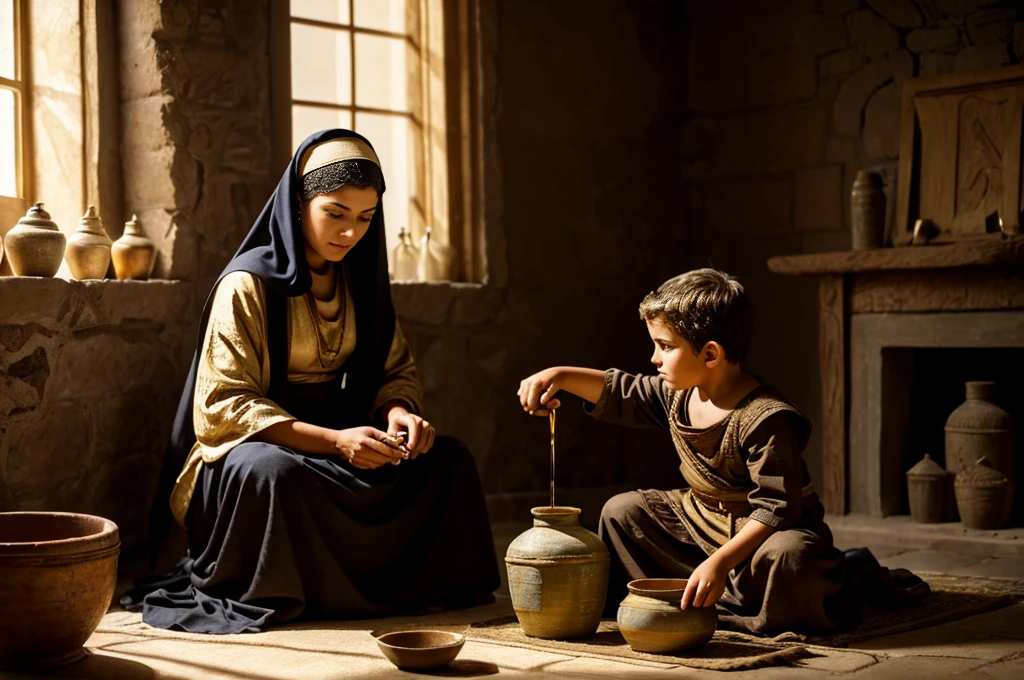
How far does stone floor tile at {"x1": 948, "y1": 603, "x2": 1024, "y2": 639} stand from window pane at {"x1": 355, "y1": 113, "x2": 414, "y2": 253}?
2937mm

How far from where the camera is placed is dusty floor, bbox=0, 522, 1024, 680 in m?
2.96

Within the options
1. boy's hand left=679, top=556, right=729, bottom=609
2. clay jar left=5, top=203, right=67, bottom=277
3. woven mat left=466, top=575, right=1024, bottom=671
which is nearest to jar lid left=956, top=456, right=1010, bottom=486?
woven mat left=466, top=575, right=1024, bottom=671

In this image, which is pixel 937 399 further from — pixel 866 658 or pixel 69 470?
pixel 69 470

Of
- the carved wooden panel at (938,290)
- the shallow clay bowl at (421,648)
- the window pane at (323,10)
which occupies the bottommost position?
the shallow clay bowl at (421,648)

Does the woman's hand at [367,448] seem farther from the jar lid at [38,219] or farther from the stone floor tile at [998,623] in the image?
the stone floor tile at [998,623]

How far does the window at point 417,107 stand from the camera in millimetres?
5547

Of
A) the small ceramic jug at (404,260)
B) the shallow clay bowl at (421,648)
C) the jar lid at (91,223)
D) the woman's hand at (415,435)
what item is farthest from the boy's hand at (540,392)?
the small ceramic jug at (404,260)

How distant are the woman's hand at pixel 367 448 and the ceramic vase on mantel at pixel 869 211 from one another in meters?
2.65

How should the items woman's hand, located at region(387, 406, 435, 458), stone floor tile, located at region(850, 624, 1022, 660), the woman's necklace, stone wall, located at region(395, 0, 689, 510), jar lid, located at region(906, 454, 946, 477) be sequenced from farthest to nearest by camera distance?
stone wall, located at region(395, 0, 689, 510) < jar lid, located at region(906, 454, 946, 477) < the woman's necklace < woman's hand, located at region(387, 406, 435, 458) < stone floor tile, located at region(850, 624, 1022, 660)

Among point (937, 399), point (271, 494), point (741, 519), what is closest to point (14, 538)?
point (271, 494)

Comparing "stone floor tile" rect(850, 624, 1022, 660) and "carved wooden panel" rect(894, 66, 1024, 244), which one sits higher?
"carved wooden panel" rect(894, 66, 1024, 244)

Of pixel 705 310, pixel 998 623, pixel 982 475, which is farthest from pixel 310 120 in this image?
pixel 998 623

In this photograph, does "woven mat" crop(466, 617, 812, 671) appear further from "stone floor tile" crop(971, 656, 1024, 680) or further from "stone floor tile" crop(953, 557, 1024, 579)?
"stone floor tile" crop(953, 557, 1024, 579)

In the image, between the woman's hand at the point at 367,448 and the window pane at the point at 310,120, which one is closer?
the woman's hand at the point at 367,448
